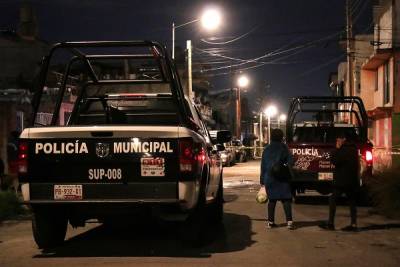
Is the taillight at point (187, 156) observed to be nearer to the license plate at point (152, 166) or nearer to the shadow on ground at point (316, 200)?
the license plate at point (152, 166)

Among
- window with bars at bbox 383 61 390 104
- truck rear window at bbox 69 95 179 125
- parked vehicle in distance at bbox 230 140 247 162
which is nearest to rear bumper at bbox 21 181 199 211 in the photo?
truck rear window at bbox 69 95 179 125

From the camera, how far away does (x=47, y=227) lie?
327 inches

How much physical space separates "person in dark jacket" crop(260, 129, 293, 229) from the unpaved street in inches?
16.2

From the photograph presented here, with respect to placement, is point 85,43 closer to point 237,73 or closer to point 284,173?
point 284,173

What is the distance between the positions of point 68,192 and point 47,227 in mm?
936

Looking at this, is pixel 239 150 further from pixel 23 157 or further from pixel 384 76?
pixel 23 157

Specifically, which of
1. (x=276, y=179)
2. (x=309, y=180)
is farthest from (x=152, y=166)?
(x=309, y=180)

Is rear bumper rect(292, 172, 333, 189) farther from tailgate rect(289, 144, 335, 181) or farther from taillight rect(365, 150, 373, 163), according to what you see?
taillight rect(365, 150, 373, 163)

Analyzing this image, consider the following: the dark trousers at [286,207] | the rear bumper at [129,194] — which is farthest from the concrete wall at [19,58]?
the rear bumper at [129,194]

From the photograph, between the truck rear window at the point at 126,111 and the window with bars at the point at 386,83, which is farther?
the window with bars at the point at 386,83

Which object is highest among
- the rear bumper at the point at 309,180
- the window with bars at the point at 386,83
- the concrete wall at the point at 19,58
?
the concrete wall at the point at 19,58

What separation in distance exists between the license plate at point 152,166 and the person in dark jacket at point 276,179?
10.1 feet

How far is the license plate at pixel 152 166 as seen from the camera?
7.55 m

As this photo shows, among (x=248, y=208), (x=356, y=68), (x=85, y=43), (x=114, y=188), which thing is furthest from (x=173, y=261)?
(x=356, y=68)
